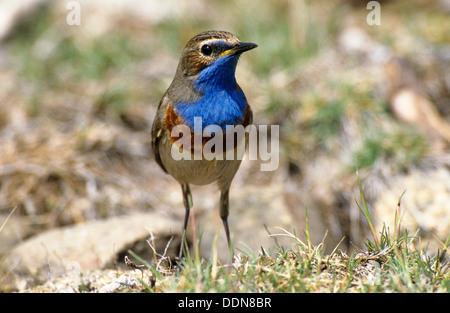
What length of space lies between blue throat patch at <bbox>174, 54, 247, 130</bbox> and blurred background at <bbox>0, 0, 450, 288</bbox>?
4.96 feet

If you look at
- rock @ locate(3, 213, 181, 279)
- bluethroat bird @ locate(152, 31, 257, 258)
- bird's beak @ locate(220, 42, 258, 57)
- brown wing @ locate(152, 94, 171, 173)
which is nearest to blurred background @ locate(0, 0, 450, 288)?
rock @ locate(3, 213, 181, 279)

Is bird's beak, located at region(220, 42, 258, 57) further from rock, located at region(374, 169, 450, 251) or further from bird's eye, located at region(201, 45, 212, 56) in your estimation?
rock, located at region(374, 169, 450, 251)

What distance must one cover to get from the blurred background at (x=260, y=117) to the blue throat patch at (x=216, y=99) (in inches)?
59.6

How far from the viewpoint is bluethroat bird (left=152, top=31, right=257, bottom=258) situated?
383 centimetres

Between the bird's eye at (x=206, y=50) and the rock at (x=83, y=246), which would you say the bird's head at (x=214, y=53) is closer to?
the bird's eye at (x=206, y=50)

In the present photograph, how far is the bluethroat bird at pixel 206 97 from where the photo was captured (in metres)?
3.83

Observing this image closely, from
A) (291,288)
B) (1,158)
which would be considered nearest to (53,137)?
(1,158)

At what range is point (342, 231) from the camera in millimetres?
6020

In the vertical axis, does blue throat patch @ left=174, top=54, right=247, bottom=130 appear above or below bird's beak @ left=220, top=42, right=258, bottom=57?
below

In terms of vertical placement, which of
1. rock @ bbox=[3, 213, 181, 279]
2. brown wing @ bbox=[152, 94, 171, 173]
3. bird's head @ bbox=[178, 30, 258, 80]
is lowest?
rock @ bbox=[3, 213, 181, 279]

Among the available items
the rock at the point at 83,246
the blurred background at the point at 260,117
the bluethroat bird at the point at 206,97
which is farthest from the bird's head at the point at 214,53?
the blurred background at the point at 260,117

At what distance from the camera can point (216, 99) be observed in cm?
387

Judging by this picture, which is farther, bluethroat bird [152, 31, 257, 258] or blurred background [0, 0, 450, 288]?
blurred background [0, 0, 450, 288]

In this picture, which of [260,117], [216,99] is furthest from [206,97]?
[260,117]
